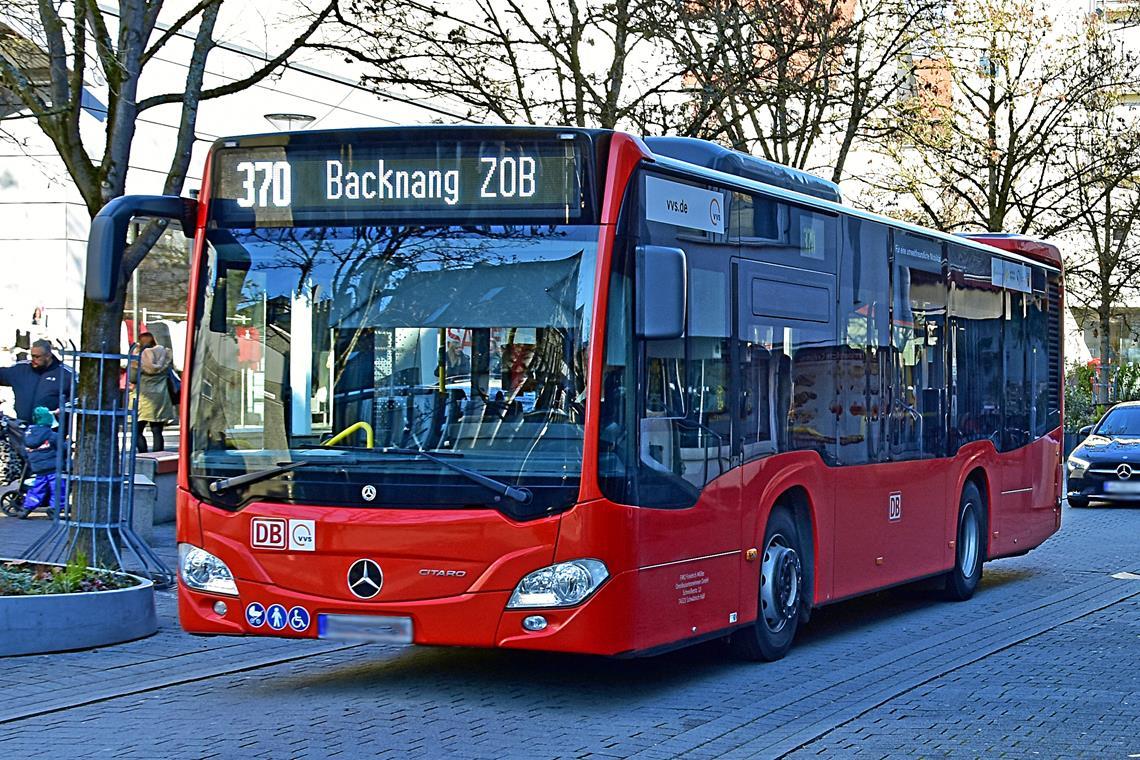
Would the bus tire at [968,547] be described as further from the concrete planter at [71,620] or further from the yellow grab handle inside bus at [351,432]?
the yellow grab handle inside bus at [351,432]

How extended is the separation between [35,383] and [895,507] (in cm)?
974

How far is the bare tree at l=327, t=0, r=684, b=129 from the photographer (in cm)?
1697

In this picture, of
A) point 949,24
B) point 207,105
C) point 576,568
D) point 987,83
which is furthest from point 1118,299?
point 576,568

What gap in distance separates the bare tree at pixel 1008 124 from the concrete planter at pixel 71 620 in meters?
23.7

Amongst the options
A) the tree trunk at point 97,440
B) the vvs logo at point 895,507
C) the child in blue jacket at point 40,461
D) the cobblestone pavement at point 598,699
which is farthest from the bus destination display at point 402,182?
the child in blue jacket at point 40,461

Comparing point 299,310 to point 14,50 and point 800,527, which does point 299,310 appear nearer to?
point 800,527

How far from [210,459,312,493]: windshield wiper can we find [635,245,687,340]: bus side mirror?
1690mm

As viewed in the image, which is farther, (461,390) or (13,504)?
(13,504)

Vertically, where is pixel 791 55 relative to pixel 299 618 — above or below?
above

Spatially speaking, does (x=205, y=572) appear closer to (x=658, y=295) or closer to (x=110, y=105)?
(x=658, y=295)

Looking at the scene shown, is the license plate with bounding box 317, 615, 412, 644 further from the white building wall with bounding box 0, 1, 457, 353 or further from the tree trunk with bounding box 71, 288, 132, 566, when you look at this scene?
the white building wall with bounding box 0, 1, 457, 353

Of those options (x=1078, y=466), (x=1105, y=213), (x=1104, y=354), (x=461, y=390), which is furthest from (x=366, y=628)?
(x=1104, y=354)

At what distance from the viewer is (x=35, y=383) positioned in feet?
58.4

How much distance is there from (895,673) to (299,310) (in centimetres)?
380
